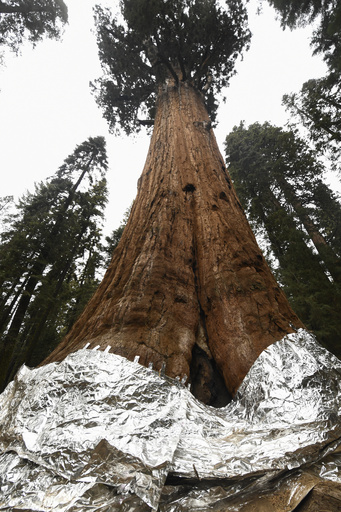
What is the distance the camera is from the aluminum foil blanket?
0.83 metres

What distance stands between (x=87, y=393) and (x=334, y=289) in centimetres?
716

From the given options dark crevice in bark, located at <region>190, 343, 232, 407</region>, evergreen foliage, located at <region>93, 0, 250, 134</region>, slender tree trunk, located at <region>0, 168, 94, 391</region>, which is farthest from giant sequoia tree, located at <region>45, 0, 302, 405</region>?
slender tree trunk, located at <region>0, 168, 94, 391</region>

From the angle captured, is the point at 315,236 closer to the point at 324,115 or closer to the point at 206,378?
the point at 324,115

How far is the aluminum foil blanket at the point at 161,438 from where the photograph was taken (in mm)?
829

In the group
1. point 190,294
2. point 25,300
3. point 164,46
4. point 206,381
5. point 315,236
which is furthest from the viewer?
point 315,236

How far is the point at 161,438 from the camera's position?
97cm

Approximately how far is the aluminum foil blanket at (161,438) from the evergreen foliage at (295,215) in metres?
5.70

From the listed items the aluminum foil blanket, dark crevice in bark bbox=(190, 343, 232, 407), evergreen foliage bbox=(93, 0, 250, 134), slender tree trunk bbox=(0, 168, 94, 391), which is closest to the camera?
the aluminum foil blanket

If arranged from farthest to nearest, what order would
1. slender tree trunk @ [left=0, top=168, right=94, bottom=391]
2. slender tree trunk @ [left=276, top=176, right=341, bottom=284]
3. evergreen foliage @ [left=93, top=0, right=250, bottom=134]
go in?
1. slender tree trunk @ [left=0, top=168, right=94, bottom=391]
2. slender tree trunk @ [left=276, top=176, right=341, bottom=284]
3. evergreen foliage @ [left=93, top=0, right=250, bottom=134]

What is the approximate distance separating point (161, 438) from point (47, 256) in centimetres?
930

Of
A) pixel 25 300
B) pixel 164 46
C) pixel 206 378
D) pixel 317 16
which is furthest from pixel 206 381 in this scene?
pixel 317 16

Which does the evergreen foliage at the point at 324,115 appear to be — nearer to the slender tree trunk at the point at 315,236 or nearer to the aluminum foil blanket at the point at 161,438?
the slender tree trunk at the point at 315,236

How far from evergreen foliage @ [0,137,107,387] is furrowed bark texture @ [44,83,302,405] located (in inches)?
267

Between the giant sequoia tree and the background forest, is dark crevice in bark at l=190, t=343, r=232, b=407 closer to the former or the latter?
the giant sequoia tree
